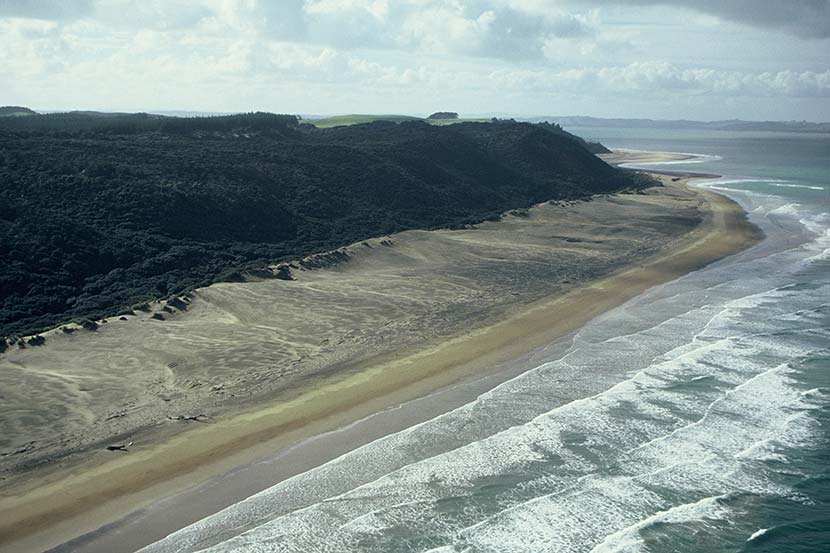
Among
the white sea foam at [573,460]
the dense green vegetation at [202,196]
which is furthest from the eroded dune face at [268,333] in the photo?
the white sea foam at [573,460]

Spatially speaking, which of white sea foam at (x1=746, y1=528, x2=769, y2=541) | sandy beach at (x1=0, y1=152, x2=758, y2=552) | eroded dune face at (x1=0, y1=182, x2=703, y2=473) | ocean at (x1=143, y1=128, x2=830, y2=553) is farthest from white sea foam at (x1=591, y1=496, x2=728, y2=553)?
eroded dune face at (x1=0, y1=182, x2=703, y2=473)

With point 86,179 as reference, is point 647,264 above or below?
below

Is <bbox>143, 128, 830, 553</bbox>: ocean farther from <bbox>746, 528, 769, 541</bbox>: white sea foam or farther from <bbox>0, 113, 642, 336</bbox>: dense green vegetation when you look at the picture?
<bbox>0, 113, 642, 336</bbox>: dense green vegetation

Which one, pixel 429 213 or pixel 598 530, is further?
pixel 429 213

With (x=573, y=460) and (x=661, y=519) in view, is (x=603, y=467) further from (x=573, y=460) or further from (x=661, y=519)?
(x=661, y=519)

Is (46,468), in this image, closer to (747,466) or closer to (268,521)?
(268,521)

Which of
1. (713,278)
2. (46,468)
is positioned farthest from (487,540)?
(713,278)

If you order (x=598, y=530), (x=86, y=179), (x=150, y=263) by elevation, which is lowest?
(x=598, y=530)

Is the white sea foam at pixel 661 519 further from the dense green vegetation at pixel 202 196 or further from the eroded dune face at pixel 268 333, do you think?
the dense green vegetation at pixel 202 196
